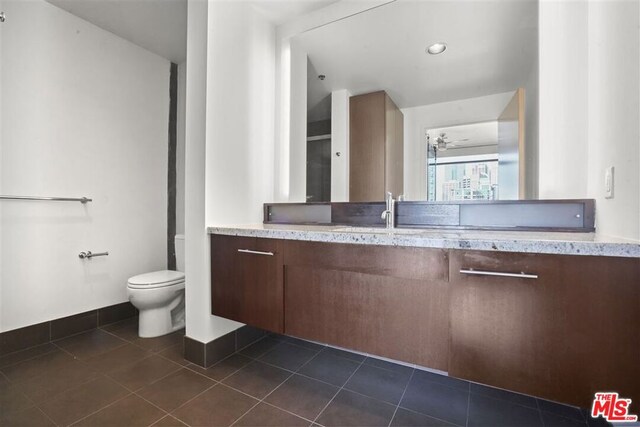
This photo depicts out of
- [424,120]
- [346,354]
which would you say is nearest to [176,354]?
[346,354]

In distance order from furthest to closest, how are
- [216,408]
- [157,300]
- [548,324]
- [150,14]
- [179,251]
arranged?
1. [179,251]
2. [150,14]
3. [157,300]
4. [216,408]
5. [548,324]

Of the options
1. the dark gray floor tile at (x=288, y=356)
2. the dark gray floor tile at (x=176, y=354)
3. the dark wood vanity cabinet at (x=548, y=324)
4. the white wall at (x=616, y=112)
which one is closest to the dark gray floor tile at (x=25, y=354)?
the dark gray floor tile at (x=176, y=354)

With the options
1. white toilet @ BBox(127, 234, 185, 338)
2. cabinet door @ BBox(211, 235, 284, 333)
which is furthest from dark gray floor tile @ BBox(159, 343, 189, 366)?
cabinet door @ BBox(211, 235, 284, 333)

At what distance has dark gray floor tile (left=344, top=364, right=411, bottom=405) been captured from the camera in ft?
4.68

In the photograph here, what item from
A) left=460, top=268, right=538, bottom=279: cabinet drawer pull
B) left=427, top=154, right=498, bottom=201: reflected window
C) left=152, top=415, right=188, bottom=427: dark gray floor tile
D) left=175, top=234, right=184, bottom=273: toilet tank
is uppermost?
left=427, top=154, right=498, bottom=201: reflected window

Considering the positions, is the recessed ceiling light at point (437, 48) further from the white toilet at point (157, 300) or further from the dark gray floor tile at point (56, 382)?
the dark gray floor tile at point (56, 382)

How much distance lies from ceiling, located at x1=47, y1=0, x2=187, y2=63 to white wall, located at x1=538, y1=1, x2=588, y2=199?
229 centimetres

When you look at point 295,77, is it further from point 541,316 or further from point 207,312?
point 541,316

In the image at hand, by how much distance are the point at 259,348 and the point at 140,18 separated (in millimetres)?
2580

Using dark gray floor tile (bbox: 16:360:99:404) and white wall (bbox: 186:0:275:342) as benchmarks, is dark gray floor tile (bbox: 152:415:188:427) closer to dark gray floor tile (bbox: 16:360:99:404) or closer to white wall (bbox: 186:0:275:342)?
white wall (bbox: 186:0:275:342)

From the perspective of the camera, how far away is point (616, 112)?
1.08 meters

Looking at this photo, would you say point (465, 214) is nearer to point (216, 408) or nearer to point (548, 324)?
point (548, 324)

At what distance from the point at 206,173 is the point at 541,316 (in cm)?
168

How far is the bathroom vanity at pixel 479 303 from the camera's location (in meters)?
Answer: 0.85
